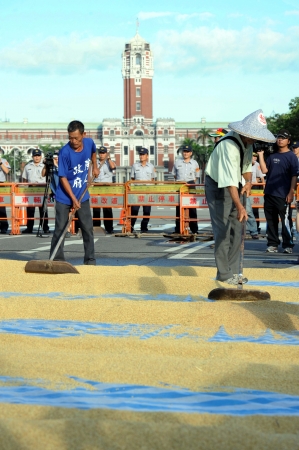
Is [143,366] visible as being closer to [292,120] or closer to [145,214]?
[145,214]

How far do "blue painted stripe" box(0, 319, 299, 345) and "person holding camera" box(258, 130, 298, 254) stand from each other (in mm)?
7959

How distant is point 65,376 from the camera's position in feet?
16.0

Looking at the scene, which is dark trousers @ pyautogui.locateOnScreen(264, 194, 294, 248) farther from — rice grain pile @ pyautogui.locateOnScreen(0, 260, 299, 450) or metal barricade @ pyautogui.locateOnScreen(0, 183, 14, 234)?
metal barricade @ pyautogui.locateOnScreen(0, 183, 14, 234)

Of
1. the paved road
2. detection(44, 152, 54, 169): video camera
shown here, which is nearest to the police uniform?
the paved road

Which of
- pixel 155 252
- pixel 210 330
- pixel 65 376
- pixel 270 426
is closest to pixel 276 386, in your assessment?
pixel 270 426

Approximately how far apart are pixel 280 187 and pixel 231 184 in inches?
228

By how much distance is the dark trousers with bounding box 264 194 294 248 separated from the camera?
14.4 m

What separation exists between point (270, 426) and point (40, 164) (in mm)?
17910

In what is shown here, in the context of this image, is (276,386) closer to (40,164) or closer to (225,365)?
(225,365)

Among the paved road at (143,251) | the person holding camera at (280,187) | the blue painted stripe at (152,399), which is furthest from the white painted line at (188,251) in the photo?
the blue painted stripe at (152,399)

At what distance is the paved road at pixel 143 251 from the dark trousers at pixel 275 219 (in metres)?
0.26

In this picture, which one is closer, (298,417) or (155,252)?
(298,417)

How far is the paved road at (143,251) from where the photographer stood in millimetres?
12688

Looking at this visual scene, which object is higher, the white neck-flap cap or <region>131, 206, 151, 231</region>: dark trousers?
the white neck-flap cap
